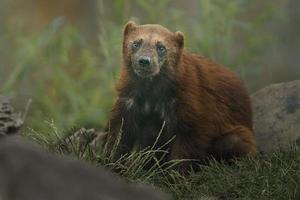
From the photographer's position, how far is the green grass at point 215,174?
5.66 metres

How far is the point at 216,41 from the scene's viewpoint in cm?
927

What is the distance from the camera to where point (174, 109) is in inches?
256

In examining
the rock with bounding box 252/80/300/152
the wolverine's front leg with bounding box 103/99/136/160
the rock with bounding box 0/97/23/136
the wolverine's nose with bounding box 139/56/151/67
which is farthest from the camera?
the rock with bounding box 252/80/300/152

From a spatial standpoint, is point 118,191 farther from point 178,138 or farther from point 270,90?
point 270,90

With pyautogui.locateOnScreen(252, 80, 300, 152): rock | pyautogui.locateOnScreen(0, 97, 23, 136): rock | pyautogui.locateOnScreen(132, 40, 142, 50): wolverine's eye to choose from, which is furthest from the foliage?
pyautogui.locateOnScreen(0, 97, 23, 136): rock

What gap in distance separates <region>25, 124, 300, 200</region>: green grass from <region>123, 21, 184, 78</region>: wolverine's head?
628mm

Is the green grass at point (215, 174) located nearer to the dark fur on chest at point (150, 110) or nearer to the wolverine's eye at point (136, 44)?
the dark fur on chest at point (150, 110)

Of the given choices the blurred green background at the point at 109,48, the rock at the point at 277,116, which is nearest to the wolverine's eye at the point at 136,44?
the rock at the point at 277,116

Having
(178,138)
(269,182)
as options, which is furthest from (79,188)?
(178,138)

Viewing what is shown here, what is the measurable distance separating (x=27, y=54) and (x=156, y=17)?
4.85 ft

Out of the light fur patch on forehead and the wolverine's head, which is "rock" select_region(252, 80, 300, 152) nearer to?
the wolverine's head

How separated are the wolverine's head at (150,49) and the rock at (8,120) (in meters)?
1.06

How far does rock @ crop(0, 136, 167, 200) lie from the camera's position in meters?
3.22

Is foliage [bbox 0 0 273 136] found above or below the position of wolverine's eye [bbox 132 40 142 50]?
below
